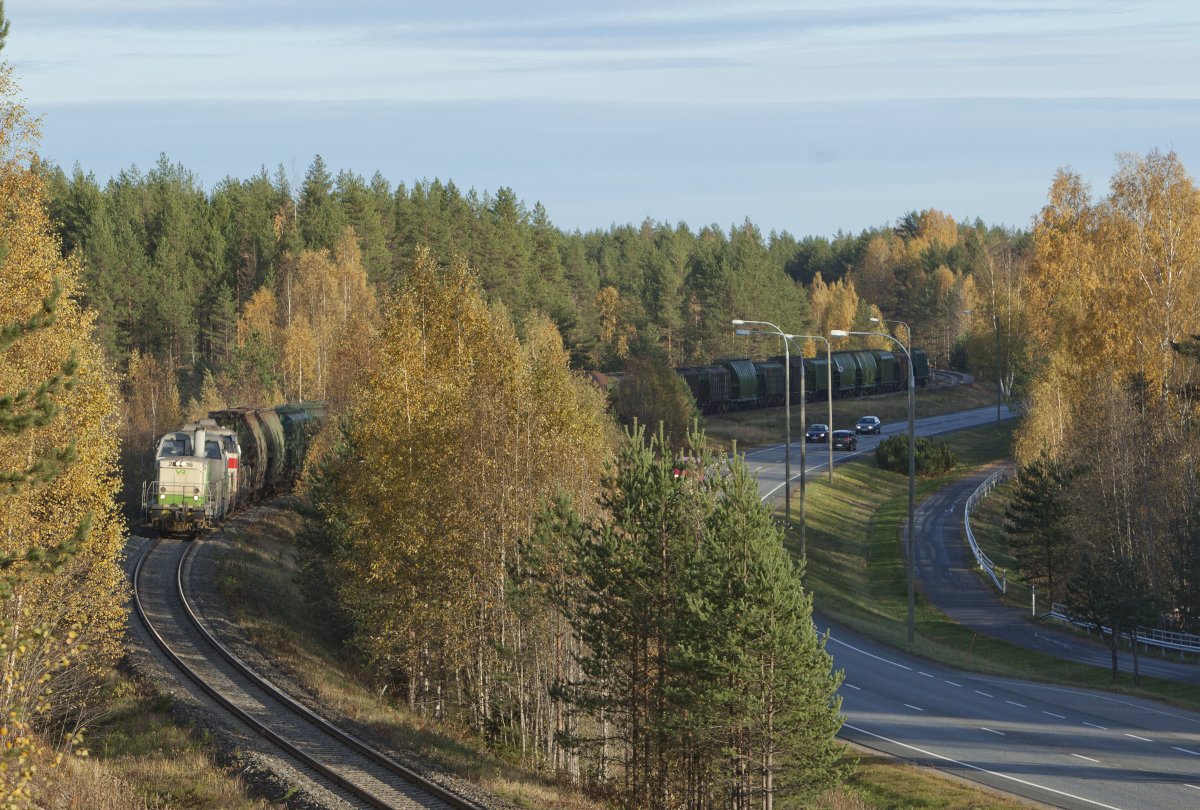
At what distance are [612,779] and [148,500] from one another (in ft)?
80.4

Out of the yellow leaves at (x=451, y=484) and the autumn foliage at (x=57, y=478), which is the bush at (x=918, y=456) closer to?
the yellow leaves at (x=451, y=484)

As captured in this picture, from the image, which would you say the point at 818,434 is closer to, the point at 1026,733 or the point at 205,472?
the point at 205,472

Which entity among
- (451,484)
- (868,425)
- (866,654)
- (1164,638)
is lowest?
(1164,638)

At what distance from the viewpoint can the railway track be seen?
68.2 ft

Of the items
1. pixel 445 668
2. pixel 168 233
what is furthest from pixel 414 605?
pixel 168 233

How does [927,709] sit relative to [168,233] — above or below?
below

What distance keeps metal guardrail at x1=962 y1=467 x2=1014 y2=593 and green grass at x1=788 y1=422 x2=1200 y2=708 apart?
379 cm

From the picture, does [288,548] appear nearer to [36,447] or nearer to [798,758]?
[36,447]

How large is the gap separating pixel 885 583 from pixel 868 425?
41824 mm

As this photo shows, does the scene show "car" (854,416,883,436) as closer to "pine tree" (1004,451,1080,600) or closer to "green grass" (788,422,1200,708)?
"green grass" (788,422,1200,708)

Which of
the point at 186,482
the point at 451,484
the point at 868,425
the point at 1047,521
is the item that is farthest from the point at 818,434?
the point at 451,484

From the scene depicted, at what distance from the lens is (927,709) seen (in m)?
37.9

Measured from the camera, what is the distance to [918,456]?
294 feet

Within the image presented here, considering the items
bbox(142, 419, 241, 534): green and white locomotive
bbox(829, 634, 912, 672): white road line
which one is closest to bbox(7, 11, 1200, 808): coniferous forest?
bbox(142, 419, 241, 534): green and white locomotive
